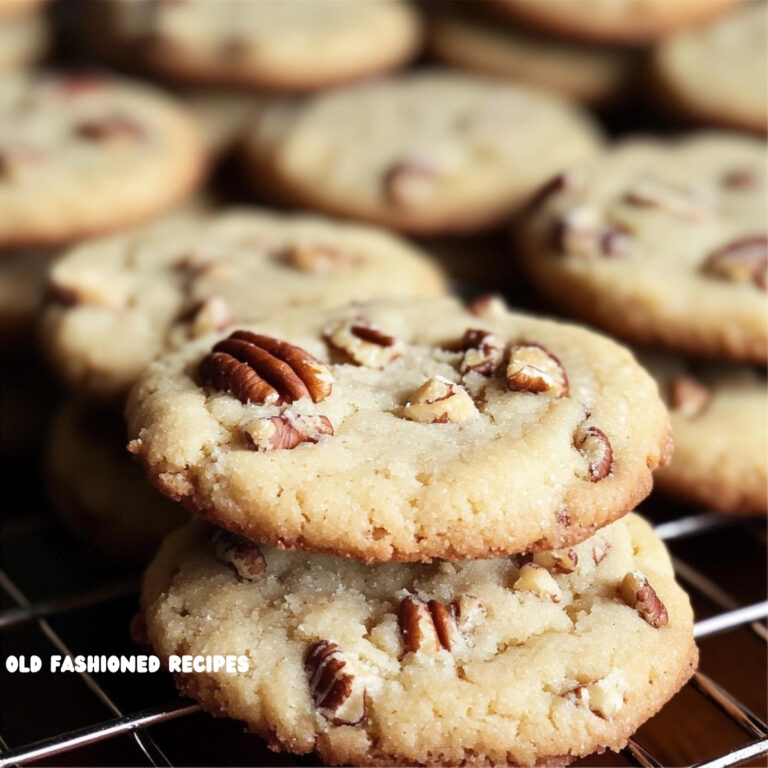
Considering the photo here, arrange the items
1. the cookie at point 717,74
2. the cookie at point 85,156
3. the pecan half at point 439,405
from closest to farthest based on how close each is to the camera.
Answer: the pecan half at point 439,405
the cookie at point 85,156
the cookie at point 717,74

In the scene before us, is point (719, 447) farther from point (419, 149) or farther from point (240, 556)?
point (419, 149)

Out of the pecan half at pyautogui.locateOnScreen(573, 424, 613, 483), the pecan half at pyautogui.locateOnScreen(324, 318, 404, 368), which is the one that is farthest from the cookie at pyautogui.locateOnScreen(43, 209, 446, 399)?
the pecan half at pyautogui.locateOnScreen(573, 424, 613, 483)

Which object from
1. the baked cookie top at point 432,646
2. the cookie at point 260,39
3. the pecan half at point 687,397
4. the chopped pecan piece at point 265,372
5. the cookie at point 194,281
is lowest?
the pecan half at point 687,397

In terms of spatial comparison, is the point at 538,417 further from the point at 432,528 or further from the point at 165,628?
the point at 165,628

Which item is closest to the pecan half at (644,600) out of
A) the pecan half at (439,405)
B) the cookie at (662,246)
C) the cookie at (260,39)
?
the pecan half at (439,405)

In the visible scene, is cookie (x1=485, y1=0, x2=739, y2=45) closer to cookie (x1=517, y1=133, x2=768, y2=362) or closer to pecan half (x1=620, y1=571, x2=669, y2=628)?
cookie (x1=517, y1=133, x2=768, y2=362)

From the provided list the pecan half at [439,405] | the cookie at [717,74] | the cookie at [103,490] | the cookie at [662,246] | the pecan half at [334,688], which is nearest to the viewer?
the pecan half at [334,688]

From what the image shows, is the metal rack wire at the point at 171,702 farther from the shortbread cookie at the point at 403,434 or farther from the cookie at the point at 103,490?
the shortbread cookie at the point at 403,434

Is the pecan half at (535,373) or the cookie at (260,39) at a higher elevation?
the cookie at (260,39)
